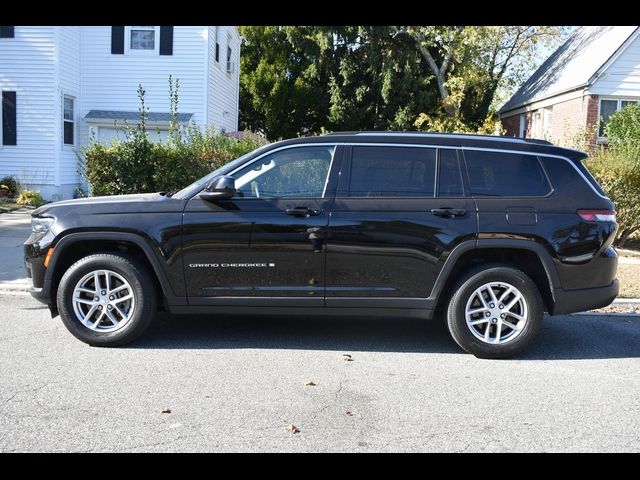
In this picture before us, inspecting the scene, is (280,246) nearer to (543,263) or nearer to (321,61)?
(543,263)

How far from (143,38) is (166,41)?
763 millimetres

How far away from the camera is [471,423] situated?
417cm

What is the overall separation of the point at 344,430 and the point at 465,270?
7.52ft

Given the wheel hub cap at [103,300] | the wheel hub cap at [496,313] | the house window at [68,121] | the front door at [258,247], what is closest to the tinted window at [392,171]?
the front door at [258,247]

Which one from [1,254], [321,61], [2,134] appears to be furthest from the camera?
[321,61]

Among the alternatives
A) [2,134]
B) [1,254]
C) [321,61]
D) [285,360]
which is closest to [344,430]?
[285,360]

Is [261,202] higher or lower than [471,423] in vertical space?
higher

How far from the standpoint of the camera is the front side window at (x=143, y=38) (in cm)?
1941

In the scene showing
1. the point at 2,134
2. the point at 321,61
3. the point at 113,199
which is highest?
the point at 321,61

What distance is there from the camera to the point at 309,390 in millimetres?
4727

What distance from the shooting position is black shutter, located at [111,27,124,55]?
19328 mm

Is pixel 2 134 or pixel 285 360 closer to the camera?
pixel 285 360

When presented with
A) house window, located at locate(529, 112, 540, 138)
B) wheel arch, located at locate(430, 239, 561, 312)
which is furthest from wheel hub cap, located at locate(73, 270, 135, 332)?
house window, located at locate(529, 112, 540, 138)
